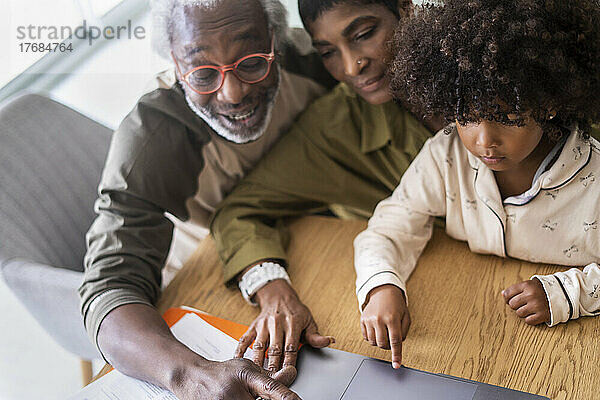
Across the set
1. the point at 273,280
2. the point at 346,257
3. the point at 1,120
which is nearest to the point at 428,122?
the point at 346,257

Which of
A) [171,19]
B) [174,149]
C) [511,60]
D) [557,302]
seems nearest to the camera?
[511,60]

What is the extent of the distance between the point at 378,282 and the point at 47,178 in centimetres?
90

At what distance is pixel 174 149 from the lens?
4.60 feet

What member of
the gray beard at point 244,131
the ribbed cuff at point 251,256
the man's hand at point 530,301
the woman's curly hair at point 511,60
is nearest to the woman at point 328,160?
the ribbed cuff at point 251,256

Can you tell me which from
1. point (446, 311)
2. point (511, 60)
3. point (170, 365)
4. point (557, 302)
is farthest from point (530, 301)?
point (170, 365)

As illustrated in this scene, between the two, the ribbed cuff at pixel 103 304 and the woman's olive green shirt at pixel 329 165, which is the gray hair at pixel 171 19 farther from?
the ribbed cuff at pixel 103 304

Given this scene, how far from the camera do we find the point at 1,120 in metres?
1.54

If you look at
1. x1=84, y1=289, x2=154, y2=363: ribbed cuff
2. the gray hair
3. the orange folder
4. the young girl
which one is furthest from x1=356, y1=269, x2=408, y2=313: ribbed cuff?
the gray hair

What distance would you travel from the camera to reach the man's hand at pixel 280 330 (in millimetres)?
1120

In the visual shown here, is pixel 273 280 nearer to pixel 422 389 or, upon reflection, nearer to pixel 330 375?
pixel 330 375

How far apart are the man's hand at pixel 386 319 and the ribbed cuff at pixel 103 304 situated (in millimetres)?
430

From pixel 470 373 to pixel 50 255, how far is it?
1.02m

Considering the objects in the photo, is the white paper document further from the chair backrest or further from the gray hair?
the gray hair

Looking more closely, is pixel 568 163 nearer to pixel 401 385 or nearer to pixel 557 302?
pixel 557 302
